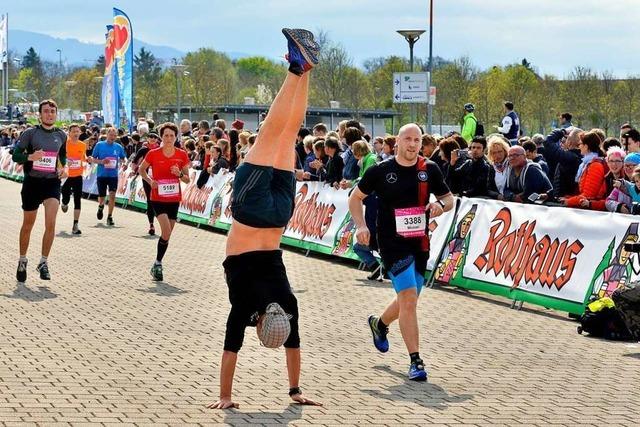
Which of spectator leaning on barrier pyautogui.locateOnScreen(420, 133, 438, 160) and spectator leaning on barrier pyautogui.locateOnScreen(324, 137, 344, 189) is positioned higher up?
spectator leaning on barrier pyautogui.locateOnScreen(420, 133, 438, 160)

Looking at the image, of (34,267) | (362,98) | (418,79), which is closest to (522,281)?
(34,267)

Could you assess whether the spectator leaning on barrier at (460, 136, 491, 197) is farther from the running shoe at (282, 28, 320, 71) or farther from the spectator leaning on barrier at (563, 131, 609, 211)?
the running shoe at (282, 28, 320, 71)

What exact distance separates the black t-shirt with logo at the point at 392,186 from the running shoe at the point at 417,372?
1.04 m

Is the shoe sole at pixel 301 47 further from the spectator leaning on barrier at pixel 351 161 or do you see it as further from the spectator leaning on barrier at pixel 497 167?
the spectator leaning on barrier at pixel 351 161

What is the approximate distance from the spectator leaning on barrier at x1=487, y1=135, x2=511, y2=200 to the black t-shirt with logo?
5.59m

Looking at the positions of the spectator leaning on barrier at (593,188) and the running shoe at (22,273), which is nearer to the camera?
the spectator leaning on barrier at (593,188)

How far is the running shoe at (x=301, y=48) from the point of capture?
7539 mm

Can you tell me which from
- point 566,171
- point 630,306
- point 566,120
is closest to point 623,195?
point 630,306

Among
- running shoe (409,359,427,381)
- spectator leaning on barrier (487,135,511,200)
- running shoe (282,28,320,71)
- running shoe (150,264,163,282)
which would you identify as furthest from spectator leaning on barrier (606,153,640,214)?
running shoe (282,28,320,71)

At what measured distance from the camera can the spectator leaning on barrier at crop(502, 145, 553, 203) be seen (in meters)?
14.5

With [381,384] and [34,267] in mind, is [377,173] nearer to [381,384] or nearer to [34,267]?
[381,384]

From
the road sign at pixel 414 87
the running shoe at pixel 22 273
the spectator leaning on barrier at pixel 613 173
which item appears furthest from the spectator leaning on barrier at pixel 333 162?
the road sign at pixel 414 87

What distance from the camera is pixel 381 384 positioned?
8.77m

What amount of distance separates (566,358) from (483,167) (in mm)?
5660
